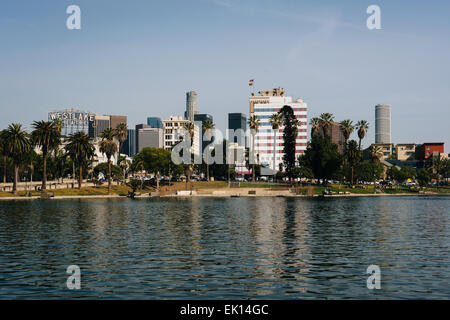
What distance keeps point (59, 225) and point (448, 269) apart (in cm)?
4471

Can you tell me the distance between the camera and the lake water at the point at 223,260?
2484cm


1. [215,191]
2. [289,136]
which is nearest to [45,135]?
[215,191]

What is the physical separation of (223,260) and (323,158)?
146 m

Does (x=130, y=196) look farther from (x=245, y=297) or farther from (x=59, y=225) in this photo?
(x=245, y=297)

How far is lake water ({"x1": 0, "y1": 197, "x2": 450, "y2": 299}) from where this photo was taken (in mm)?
24844

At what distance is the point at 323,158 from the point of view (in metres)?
175

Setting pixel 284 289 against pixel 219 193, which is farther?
pixel 219 193

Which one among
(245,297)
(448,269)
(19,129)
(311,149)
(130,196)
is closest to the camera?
(245,297)

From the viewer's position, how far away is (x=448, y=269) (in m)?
30.8

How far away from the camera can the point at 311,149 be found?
183 m

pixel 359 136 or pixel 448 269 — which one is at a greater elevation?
pixel 359 136

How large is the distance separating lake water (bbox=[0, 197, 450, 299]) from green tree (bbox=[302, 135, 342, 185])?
11727cm
